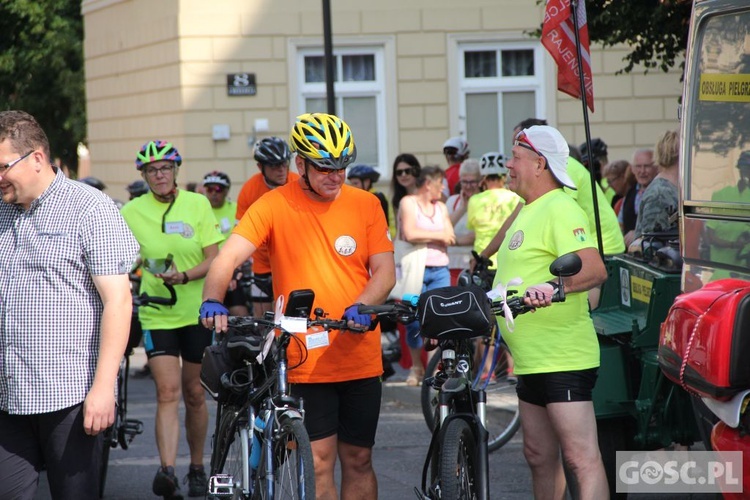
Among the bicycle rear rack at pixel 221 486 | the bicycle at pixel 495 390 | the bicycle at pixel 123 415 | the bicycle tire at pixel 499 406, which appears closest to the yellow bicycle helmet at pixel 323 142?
the bicycle rear rack at pixel 221 486

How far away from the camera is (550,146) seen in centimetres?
543

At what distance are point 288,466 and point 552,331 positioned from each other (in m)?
1.23

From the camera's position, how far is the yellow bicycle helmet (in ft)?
17.5

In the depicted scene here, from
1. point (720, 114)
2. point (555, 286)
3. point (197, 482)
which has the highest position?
point (720, 114)

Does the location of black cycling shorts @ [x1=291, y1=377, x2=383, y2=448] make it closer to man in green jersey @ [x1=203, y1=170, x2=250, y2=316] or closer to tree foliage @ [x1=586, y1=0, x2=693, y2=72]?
tree foliage @ [x1=586, y1=0, x2=693, y2=72]

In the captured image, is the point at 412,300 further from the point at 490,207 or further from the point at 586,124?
the point at 490,207

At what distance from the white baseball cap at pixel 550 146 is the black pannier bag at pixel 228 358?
141 cm

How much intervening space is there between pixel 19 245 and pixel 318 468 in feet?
5.17

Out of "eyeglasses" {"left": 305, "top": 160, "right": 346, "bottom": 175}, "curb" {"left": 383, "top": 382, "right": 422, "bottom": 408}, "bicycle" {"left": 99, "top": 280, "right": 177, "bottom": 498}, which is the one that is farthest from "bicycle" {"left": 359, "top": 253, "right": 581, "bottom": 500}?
"curb" {"left": 383, "top": 382, "right": 422, "bottom": 408}

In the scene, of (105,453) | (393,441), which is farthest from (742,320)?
(393,441)

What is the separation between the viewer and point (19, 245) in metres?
4.72

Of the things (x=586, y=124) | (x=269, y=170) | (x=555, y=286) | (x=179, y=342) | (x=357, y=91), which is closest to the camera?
(x=555, y=286)

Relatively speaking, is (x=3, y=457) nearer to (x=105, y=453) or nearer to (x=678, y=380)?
(x=678, y=380)

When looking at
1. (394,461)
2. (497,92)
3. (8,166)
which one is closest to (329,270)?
(8,166)
